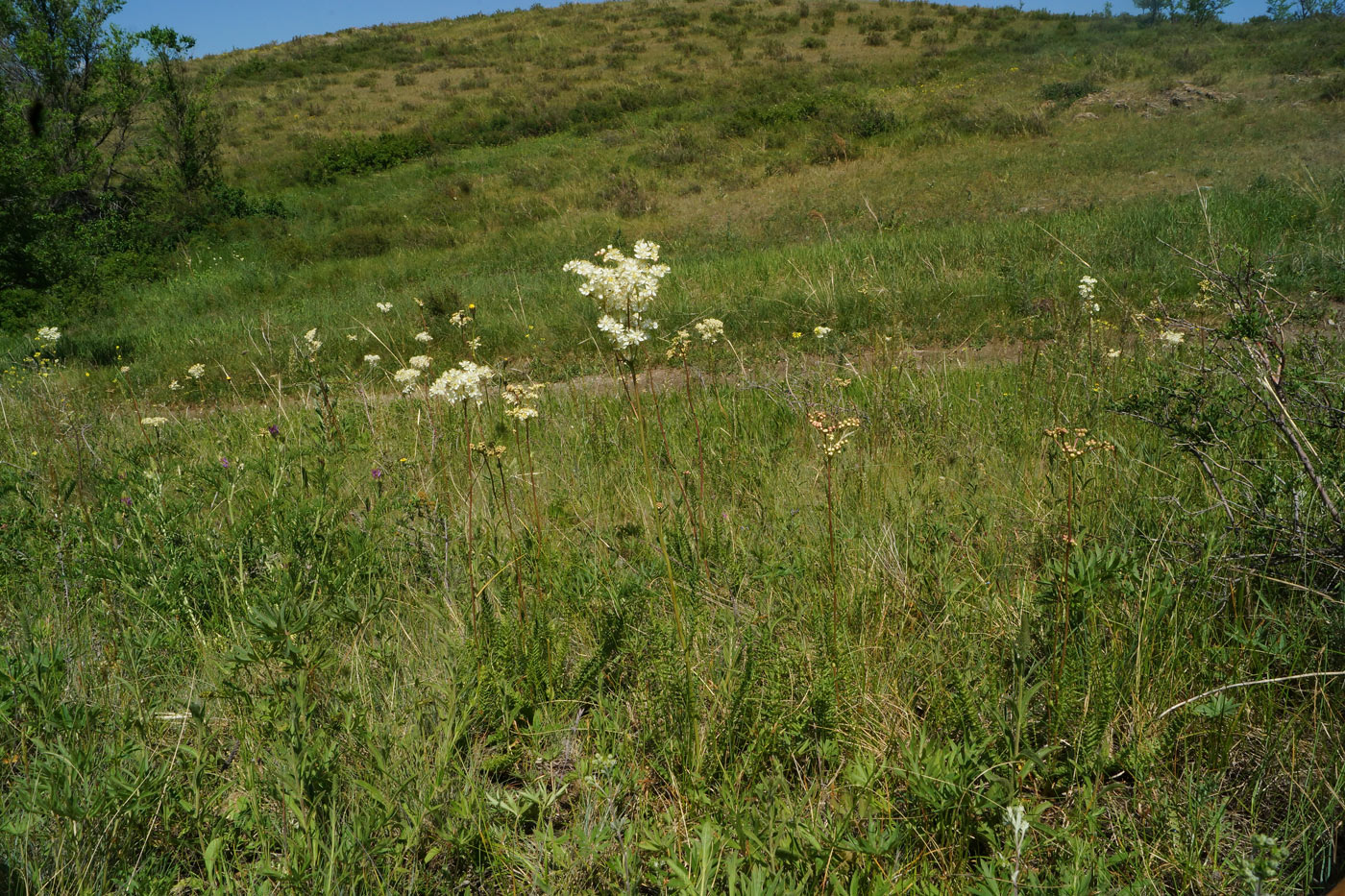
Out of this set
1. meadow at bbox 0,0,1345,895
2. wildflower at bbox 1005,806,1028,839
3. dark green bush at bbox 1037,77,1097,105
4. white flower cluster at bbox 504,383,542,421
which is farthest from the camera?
dark green bush at bbox 1037,77,1097,105

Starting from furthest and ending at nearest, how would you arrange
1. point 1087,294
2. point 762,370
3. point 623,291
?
1. point 762,370
2. point 1087,294
3. point 623,291

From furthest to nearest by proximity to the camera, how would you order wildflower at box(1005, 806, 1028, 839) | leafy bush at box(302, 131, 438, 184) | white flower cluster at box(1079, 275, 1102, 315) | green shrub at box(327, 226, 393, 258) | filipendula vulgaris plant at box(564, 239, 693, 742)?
leafy bush at box(302, 131, 438, 184), green shrub at box(327, 226, 393, 258), white flower cluster at box(1079, 275, 1102, 315), filipendula vulgaris plant at box(564, 239, 693, 742), wildflower at box(1005, 806, 1028, 839)

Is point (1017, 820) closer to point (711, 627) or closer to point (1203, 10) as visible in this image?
point (711, 627)

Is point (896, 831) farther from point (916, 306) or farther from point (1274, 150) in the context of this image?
point (1274, 150)

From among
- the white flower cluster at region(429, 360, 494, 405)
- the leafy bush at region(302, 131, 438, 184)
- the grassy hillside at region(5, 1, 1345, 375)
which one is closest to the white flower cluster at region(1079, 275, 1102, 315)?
the grassy hillside at region(5, 1, 1345, 375)

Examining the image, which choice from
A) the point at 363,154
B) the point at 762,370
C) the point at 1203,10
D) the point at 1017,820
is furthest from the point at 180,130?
the point at 1203,10

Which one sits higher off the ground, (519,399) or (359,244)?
(359,244)

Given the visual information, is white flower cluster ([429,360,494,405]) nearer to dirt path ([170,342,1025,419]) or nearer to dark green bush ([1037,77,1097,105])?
dirt path ([170,342,1025,419])

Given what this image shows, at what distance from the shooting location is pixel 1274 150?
11344 mm

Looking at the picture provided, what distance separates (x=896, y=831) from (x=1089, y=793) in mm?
471

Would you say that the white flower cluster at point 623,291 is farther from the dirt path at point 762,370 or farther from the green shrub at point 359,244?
the green shrub at point 359,244

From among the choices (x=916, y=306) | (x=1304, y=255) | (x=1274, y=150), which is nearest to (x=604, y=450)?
(x=916, y=306)

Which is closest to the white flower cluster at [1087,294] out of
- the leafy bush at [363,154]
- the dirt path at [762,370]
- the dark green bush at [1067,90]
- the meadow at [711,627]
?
the meadow at [711,627]

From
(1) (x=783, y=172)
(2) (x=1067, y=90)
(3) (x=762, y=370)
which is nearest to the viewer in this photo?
(3) (x=762, y=370)
